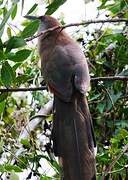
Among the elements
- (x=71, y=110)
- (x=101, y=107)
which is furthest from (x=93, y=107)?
(x=71, y=110)

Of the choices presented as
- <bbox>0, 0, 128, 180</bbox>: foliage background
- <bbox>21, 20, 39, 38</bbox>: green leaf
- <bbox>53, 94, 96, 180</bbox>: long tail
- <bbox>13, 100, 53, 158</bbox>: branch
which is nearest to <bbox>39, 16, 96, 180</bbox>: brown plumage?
<bbox>53, 94, 96, 180</bbox>: long tail

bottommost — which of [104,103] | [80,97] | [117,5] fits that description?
[104,103]

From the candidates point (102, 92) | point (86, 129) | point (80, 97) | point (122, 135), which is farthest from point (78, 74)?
point (102, 92)

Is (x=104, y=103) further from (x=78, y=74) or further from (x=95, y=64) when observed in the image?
(x=78, y=74)

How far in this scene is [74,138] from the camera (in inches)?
60.0

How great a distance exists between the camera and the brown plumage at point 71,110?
4.88ft

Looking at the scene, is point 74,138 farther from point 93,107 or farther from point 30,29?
point 93,107

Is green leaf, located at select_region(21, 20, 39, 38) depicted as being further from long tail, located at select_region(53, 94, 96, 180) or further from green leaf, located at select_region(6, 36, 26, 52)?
long tail, located at select_region(53, 94, 96, 180)

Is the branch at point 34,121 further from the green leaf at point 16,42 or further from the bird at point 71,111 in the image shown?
the green leaf at point 16,42

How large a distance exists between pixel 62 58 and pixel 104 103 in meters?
0.44

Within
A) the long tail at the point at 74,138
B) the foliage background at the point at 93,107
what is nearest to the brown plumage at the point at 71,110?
the long tail at the point at 74,138

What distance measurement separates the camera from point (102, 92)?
1997mm

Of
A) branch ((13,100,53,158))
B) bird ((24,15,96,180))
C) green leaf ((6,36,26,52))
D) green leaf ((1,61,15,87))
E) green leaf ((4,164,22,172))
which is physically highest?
green leaf ((6,36,26,52))

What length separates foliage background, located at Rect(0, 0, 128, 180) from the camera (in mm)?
1737
